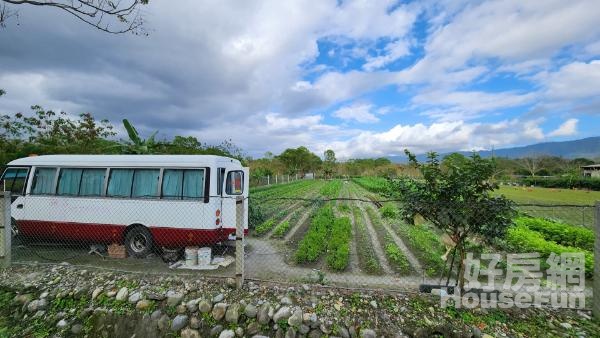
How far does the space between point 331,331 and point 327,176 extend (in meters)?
73.4

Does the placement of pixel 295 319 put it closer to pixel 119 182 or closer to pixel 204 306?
pixel 204 306

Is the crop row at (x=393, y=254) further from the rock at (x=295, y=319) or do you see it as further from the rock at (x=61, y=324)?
the rock at (x=61, y=324)

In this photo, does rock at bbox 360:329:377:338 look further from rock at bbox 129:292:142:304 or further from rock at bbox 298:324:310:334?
rock at bbox 129:292:142:304

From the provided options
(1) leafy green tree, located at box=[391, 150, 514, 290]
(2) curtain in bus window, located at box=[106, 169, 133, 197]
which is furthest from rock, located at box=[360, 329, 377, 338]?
(2) curtain in bus window, located at box=[106, 169, 133, 197]

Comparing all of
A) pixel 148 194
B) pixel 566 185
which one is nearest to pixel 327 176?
pixel 566 185

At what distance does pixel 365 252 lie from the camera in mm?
7934

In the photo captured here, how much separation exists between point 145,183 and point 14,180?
3.61 m

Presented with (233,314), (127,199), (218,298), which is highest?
(127,199)

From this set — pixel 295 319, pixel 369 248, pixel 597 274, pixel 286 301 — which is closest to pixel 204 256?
pixel 286 301

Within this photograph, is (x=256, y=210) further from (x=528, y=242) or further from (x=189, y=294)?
(x=528, y=242)

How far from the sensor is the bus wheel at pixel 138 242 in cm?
651

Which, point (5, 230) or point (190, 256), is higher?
point (5, 230)

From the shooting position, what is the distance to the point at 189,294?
4.40 metres

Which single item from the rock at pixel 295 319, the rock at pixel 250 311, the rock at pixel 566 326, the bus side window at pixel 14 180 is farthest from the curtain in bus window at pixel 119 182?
the rock at pixel 566 326
